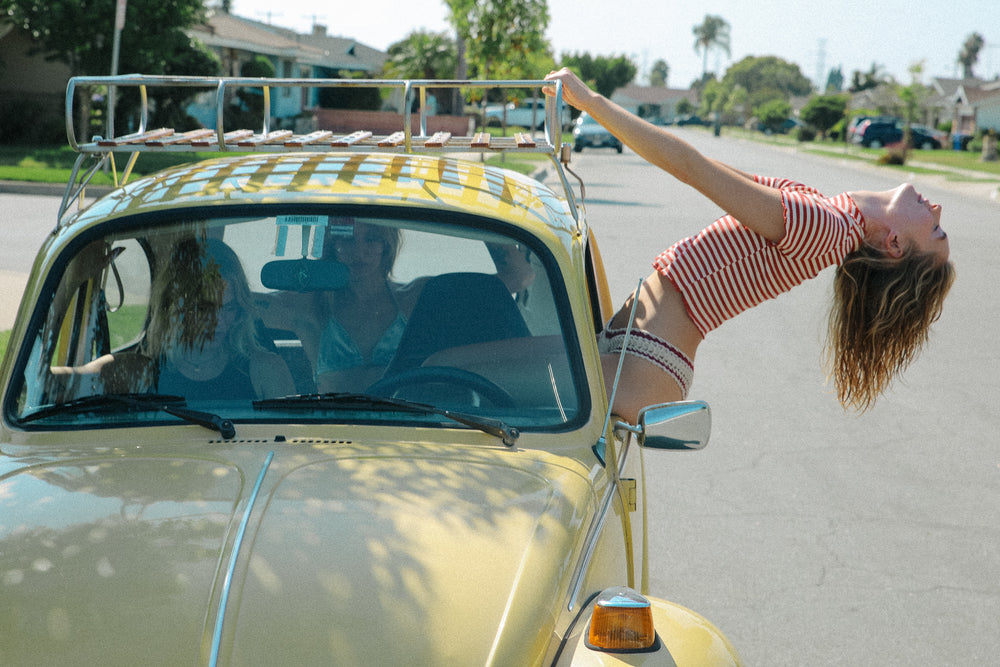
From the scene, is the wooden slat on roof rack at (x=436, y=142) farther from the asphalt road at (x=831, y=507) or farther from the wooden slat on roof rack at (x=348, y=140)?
the asphalt road at (x=831, y=507)

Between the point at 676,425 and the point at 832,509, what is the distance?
3074 mm

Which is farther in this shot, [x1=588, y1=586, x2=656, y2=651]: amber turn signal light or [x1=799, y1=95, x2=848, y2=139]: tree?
[x1=799, y1=95, x2=848, y2=139]: tree

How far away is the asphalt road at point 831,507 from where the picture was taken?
4125 millimetres

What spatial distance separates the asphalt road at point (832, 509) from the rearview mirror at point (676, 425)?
4.28ft

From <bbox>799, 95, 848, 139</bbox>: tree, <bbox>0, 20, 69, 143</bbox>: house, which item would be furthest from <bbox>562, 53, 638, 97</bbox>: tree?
<bbox>0, 20, 69, 143</bbox>: house

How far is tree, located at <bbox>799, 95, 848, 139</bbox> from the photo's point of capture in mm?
89562

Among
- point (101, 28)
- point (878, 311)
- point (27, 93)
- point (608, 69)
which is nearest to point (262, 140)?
point (878, 311)

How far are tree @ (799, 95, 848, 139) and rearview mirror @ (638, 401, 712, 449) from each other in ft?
299

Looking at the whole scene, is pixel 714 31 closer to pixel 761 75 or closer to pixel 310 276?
pixel 761 75

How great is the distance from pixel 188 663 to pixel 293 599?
0.21 metres

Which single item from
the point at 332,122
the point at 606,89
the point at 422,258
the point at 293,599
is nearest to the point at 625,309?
the point at 422,258

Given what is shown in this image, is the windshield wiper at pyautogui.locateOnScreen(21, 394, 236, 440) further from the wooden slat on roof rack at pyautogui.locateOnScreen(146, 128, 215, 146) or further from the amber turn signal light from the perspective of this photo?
the amber turn signal light

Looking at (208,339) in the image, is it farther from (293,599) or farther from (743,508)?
(743,508)

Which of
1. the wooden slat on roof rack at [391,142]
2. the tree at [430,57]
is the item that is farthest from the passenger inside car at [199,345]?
the tree at [430,57]
